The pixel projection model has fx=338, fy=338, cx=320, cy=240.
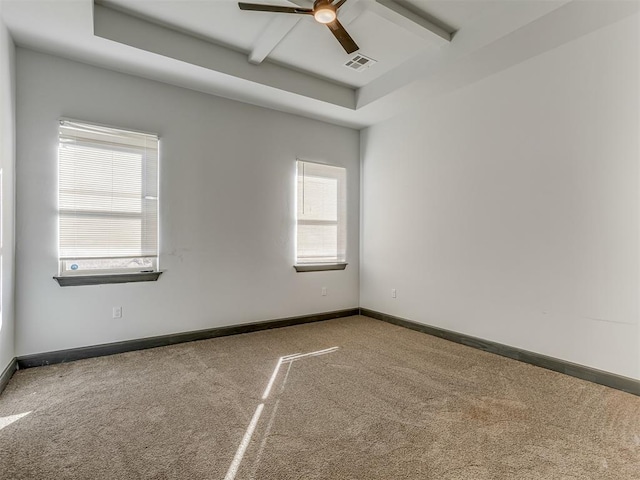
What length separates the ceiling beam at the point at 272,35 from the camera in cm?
283

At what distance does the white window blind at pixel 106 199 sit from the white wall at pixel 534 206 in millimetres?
3005

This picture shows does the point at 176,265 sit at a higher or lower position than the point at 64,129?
lower

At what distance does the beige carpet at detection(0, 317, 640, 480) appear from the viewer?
1.68 metres

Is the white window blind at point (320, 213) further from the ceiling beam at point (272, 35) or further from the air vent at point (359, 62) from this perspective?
the ceiling beam at point (272, 35)

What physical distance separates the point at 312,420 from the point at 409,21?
3136 mm

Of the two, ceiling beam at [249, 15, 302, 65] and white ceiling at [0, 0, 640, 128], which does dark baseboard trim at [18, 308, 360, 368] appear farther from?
ceiling beam at [249, 15, 302, 65]

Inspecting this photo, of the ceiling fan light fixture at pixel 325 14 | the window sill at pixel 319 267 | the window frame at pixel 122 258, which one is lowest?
the window sill at pixel 319 267

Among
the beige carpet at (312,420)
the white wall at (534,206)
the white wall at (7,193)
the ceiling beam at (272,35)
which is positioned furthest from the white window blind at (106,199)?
the white wall at (534,206)

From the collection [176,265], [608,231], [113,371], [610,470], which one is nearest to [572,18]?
[608,231]

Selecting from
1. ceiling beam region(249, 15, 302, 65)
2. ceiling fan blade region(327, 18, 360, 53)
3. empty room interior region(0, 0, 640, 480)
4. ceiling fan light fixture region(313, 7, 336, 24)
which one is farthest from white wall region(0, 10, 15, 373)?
ceiling fan blade region(327, 18, 360, 53)

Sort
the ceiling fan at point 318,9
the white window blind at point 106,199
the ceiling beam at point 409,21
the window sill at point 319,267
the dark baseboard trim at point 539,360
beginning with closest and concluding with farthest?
the ceiling fan at point 318,9 → the dark baseboard trim at point 539,360 → the ceiling beam at point 409,21 → the white window blind at point 106,199 → the window sill at point 319,267

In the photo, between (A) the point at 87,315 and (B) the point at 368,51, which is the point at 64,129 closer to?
(A) the point at 87,315

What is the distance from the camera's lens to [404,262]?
174 inches

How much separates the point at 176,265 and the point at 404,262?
276cm
